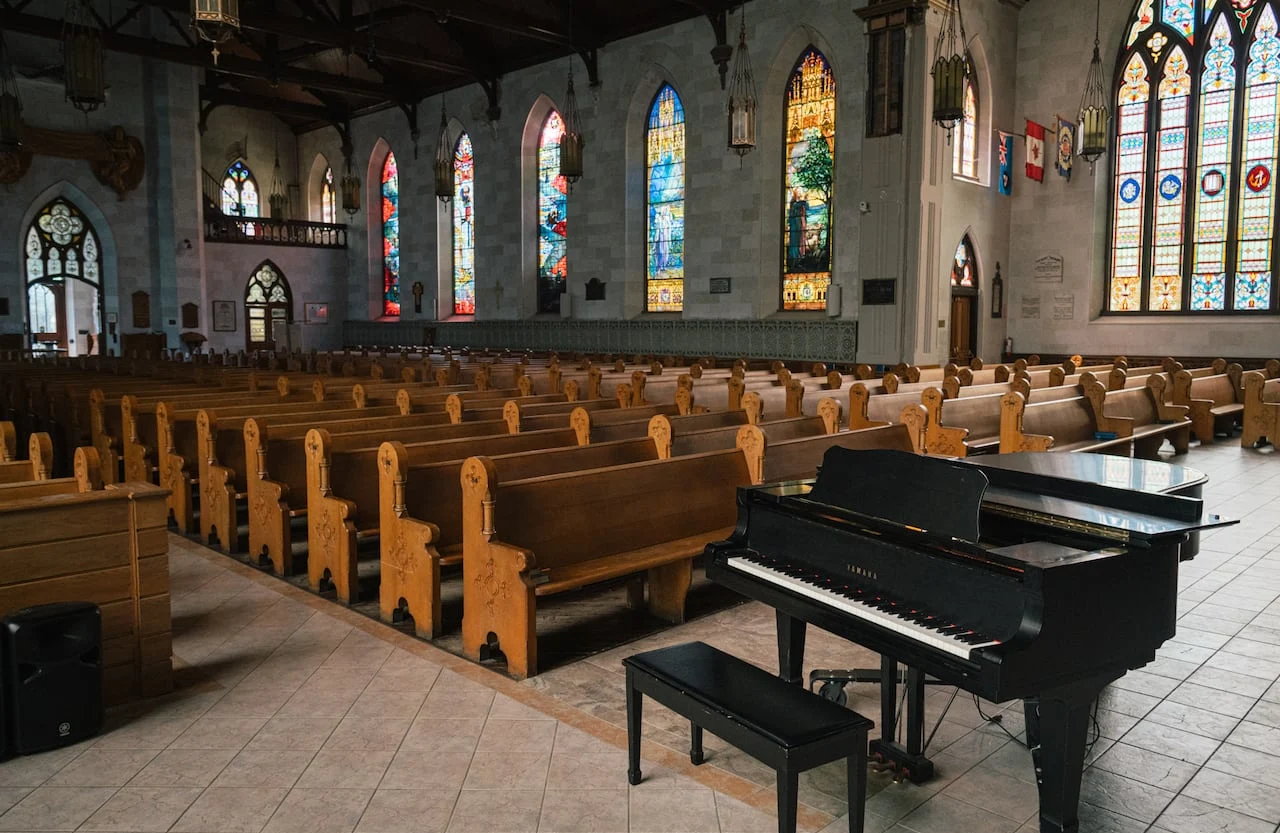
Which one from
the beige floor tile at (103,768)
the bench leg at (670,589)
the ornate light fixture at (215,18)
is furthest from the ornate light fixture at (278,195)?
the beige floor tile at (103,768)

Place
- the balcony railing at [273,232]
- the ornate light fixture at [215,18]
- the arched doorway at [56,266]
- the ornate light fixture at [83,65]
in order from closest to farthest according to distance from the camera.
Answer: the ornate light fixture at [215,18], the ornate light fixture at [83,65], the arched doorway at [56,266], the balcony railing at [273,232]

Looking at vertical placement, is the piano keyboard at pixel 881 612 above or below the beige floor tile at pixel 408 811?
above

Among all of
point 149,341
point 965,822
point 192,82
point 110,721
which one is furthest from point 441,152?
point 965,822

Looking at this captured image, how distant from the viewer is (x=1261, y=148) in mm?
13531

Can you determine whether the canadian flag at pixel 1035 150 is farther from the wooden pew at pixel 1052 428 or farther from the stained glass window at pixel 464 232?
the stained glass window at pixel 464 232

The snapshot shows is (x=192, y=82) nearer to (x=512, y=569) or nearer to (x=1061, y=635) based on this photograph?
(x=512, y=569)

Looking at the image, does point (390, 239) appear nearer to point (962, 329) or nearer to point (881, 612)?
point (962, 329)

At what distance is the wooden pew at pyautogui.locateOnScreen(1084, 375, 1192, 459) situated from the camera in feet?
26.6

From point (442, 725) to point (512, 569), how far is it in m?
Answer: 0.68

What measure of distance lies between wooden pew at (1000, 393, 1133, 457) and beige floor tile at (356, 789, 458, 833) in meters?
5.06

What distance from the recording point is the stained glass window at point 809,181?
1515 centimetres

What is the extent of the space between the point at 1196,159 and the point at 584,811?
15353mm

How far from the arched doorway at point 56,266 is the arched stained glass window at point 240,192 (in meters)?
4.95

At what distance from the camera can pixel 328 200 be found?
26.8 metres
